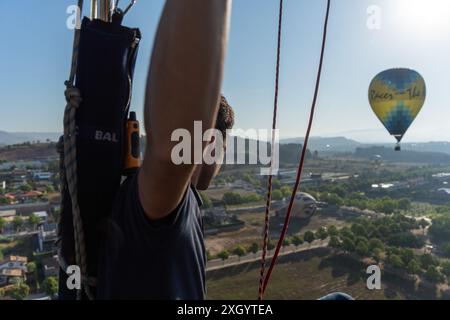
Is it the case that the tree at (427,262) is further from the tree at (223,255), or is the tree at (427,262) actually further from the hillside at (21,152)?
the hillside at (21,152)

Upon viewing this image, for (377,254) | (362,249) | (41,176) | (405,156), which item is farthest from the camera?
(405,156)

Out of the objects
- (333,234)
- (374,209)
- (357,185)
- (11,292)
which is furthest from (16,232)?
(357,185)

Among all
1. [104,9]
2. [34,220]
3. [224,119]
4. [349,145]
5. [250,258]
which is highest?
[104,9]

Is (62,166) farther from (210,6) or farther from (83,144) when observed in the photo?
(210,6)

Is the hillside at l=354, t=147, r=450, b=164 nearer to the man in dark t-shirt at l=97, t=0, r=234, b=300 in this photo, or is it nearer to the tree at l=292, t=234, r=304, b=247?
the tree at l=292, t=234, r=304, b=247

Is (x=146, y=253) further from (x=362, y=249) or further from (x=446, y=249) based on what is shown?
(x=446, y=249)

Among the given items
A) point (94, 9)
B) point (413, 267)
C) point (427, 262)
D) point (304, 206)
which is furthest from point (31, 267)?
point (304, 206)
